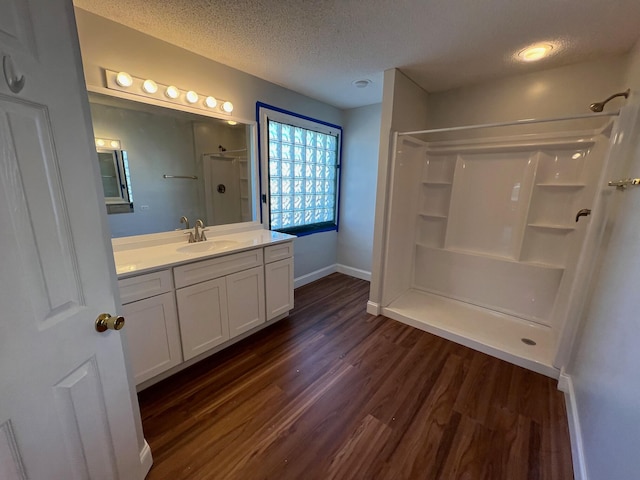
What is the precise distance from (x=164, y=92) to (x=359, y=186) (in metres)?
2.31

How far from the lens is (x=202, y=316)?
6.07 ft

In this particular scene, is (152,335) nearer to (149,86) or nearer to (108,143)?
(108,143)

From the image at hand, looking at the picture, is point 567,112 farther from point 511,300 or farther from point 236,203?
point 236,203

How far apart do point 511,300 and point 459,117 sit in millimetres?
1900

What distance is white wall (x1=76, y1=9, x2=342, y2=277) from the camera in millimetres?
1605

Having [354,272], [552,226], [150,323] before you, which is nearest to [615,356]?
[552,226]

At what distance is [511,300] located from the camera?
2611 mm

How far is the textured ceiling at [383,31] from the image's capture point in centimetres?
145

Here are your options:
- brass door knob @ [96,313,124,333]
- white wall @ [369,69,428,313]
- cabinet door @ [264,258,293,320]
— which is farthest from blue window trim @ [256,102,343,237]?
brass door knob @ [96,313,124,333]

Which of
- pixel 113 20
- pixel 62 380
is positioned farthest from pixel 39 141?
pixel 113 20

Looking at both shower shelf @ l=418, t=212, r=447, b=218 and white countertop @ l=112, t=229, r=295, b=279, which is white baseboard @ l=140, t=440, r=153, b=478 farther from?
shower shelf @ l=418, t=212, r=447, b=218

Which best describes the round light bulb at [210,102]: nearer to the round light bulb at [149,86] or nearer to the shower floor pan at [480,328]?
the round light bulb at [149,86]

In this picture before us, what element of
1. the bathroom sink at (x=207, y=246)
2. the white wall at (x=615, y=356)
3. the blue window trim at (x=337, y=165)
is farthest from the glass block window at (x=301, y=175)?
the white wall at (x=615, y=356)

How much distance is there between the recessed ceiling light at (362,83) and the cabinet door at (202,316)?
2.18 metres
